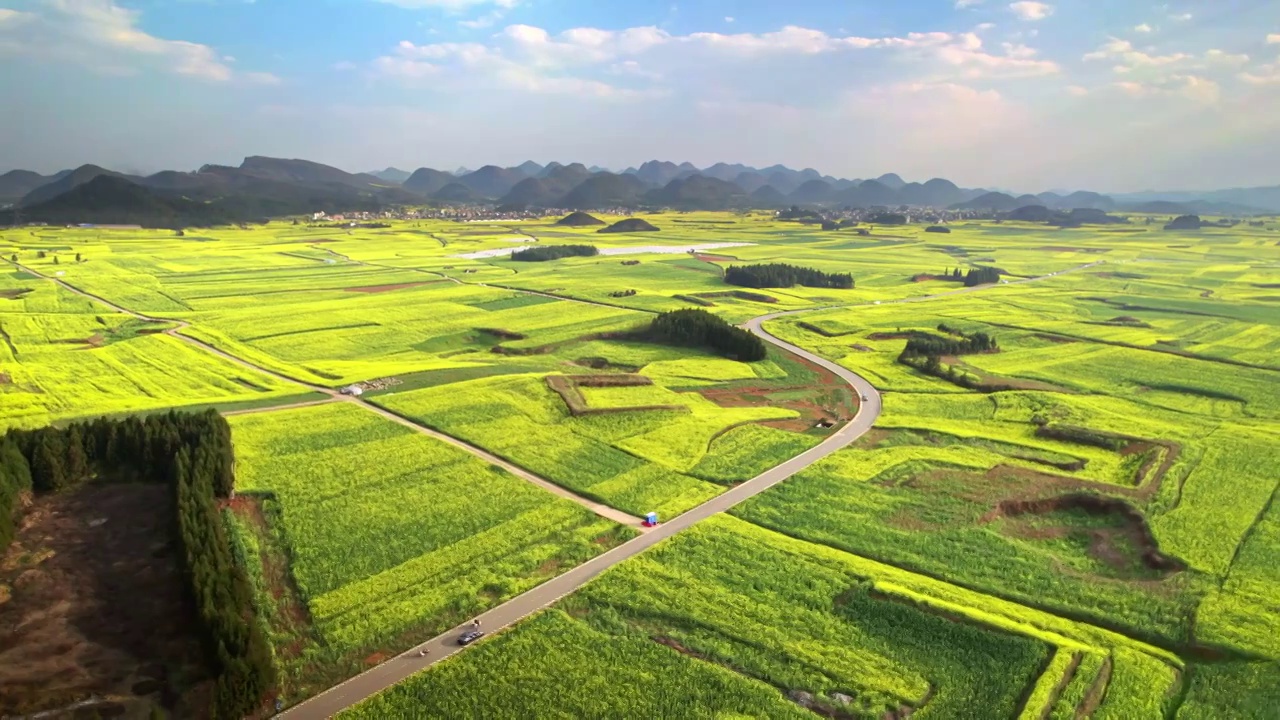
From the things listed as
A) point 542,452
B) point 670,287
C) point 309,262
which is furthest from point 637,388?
point 309,262

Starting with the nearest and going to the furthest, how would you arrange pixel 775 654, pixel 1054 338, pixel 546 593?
pixel 775 654, pixel 546 593, pixel 1054 338

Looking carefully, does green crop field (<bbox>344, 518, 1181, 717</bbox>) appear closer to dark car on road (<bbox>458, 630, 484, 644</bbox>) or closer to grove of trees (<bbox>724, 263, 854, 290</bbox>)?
dark car on road (<bbox>458, 630, 484, 644</bbox>)

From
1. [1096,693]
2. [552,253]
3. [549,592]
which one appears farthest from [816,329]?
[552,253]

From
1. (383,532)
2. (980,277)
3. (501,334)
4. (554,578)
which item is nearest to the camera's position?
(554,578)

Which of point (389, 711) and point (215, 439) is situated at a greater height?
point (215, 439)

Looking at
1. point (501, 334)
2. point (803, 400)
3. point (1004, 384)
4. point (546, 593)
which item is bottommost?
point (546, 593)

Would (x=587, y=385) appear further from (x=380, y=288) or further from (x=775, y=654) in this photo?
(x=380, y=288)

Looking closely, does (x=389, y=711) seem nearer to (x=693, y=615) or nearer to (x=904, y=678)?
(x=693, y=615)

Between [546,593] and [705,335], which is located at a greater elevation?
[705,335]
